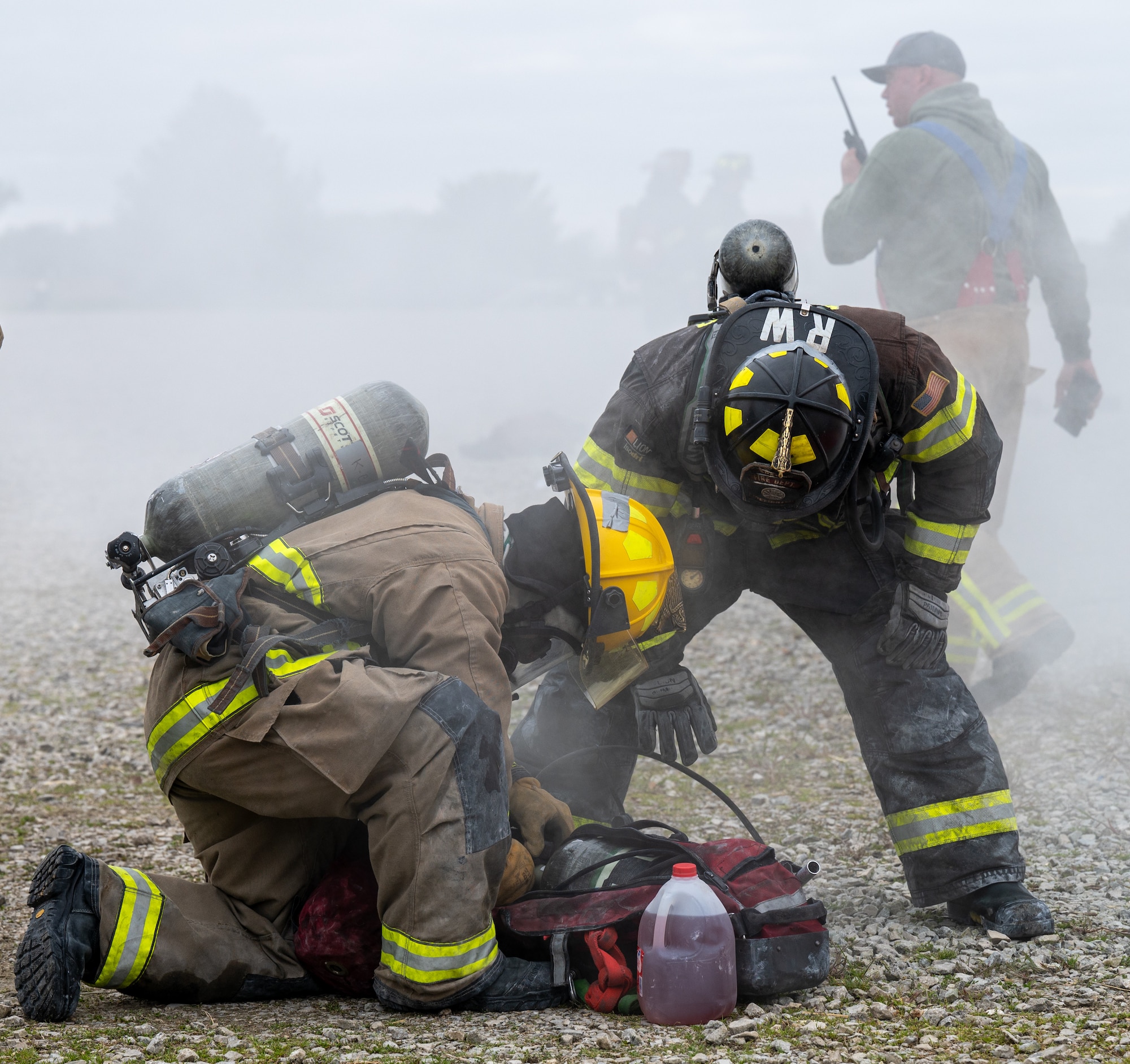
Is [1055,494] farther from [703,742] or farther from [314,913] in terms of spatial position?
[314,913]

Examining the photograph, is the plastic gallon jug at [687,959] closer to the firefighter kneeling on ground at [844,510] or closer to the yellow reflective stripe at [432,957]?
the yellow reflective stripe at [432,957]

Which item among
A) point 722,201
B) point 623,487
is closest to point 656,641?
point 623,487

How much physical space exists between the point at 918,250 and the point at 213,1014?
18.0ft

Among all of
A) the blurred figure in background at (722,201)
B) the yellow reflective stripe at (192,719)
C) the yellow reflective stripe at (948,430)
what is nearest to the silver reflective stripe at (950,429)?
the yellow reflective stripe at (948,430)

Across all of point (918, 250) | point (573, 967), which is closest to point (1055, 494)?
point (918, 250)

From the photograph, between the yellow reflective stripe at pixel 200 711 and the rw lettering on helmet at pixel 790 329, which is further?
the rw lettering on helmet at pixel 790 329

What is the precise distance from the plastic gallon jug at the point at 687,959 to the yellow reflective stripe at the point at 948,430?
1.49 meters

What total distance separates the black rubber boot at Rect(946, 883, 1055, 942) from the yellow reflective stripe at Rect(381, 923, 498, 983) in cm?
158

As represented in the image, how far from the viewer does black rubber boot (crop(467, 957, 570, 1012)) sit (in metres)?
3.09

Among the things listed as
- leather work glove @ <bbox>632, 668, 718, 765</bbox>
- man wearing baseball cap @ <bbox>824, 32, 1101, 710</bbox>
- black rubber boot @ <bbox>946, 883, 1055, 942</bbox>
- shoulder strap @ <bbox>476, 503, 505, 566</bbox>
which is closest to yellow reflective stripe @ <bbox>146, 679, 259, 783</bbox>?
shoulder strap @ <bbox>476, 503, 505, 566</bbox>

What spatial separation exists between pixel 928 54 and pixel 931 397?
418 cm

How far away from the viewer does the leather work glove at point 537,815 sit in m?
3.48

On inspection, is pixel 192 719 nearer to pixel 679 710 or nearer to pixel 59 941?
pixel 59 941

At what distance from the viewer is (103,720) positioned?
6914 millimetres
